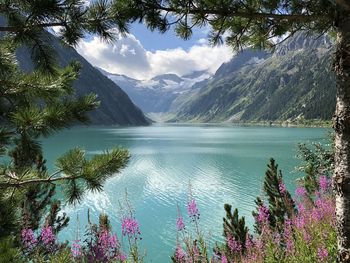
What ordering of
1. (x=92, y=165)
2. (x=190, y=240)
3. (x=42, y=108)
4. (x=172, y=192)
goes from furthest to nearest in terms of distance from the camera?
A: (x=172, y=192) < (x=190, y=240) < (x=42, y=108) < (x=92, y=165)

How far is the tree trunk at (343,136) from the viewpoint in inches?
168

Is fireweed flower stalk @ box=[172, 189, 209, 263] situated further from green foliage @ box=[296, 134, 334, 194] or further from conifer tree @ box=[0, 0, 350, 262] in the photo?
green foliage @ box=[296, 134, 334, 194]

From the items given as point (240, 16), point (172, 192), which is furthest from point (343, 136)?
point (172, 192)

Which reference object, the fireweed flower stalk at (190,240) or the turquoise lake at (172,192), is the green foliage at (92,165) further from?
the turquoise lake at (172,192)

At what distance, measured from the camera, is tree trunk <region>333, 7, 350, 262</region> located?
4.26 meters

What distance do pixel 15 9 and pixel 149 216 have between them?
29.1 meters

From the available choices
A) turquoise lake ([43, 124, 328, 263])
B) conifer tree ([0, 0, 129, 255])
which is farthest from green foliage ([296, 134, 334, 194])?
conifer tree ([0, 0, 129, 255])

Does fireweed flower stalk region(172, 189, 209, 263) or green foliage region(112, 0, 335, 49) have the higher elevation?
green foliage region(112, 0, 335, 49)

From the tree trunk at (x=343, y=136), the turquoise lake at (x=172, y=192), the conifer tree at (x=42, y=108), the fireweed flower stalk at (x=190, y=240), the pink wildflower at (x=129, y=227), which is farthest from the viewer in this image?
the turquoise lake at (x=172, y=192)

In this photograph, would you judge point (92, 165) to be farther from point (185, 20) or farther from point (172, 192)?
point (172, 192)

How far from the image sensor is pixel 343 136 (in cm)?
429

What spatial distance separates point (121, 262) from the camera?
585cm

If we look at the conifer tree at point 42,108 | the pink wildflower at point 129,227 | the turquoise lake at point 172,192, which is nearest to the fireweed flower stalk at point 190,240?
the pink wildflower at point 129,227

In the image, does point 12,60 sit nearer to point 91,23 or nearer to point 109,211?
point 91,23
